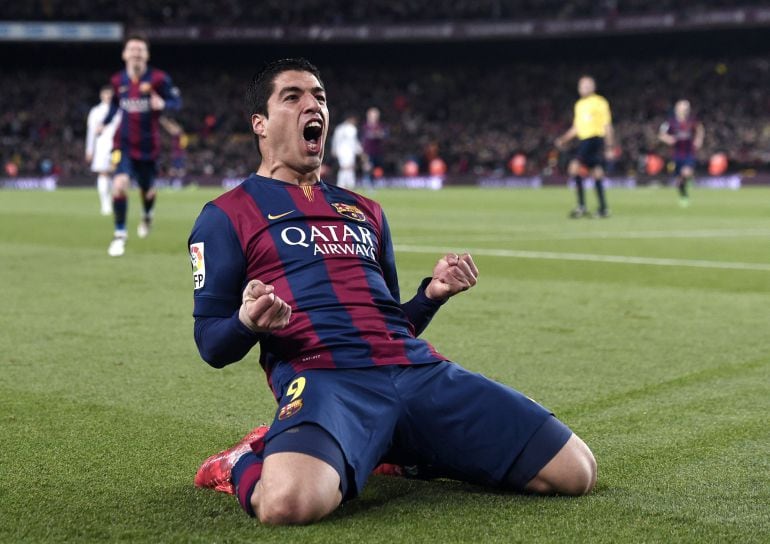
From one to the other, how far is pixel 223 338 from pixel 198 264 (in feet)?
1.11

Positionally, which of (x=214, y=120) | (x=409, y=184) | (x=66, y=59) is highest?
(x=66, y=59)

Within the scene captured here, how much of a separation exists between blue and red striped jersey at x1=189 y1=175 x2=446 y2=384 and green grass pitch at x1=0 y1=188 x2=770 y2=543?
0.47 meters

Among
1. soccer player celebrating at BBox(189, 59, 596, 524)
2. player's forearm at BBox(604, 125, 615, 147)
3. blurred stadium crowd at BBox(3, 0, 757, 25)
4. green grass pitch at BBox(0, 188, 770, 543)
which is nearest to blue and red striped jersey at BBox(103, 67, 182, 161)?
green grass pitch at BBox(0, 188, 770, 543)

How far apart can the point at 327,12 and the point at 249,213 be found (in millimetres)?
44224

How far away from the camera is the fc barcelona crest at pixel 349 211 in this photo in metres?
3.83

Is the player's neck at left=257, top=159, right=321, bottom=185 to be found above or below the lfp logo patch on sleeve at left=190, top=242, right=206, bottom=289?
above

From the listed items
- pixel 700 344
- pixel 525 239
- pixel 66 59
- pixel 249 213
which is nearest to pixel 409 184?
pixel 66 59

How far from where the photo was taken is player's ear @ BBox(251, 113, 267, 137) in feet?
12.6

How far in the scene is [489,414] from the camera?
3.48 metres

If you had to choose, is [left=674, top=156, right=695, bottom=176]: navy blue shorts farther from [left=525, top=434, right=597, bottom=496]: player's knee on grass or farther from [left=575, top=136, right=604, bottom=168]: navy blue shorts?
[left=525, top=434, right=597, bottom=496]: player's knee on grass

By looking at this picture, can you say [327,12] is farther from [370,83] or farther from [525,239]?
[525,239]

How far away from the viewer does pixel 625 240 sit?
13.5 meters

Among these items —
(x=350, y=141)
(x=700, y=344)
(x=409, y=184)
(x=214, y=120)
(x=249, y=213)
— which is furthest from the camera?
(x=214, y=120)

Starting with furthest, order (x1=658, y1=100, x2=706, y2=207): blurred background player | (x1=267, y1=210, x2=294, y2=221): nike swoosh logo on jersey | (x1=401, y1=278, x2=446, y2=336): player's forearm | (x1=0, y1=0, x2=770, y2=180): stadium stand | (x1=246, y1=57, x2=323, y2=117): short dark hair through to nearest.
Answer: (x1=0, y1=0, x2=770, y2=180): stadium stand → (x1=658, y1=100, x2=706, y2=207): blurred background player → (x1=401, y1=278, x2=446, y2=336): player's forearm → (x1=246, y1=57, x2=323, y2=117): short dark hair → (x1=267, y1=210, x2=294, y2=221): nike swoosh logo on jersey
